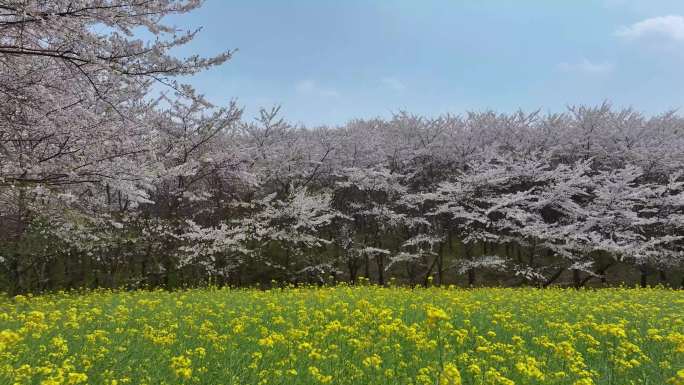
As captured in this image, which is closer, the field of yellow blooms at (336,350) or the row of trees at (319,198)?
the field of yellow blooms at (336,350)

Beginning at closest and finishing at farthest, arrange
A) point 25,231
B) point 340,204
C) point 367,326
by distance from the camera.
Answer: point 367,326 < point 25,231 < point 340,204

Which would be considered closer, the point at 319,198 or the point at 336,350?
the point at 336,350

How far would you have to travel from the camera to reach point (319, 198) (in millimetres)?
23609

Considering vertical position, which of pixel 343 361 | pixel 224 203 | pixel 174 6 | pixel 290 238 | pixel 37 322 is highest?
pixel 174 6

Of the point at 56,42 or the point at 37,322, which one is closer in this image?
the point at 37,322

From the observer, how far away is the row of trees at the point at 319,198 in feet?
44.1

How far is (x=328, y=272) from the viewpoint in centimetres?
2466

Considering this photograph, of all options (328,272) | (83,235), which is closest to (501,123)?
(328,272)

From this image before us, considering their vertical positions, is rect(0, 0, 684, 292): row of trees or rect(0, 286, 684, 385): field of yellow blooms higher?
rect(0, 0, 684, 292): row of trees

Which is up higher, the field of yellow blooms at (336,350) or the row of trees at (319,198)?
the row of trees at (319,198)

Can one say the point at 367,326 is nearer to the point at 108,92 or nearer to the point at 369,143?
the point at 108,92

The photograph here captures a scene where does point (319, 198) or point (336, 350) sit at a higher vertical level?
point (319, 198)

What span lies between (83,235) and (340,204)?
1309cm

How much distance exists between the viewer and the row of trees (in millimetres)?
13438
